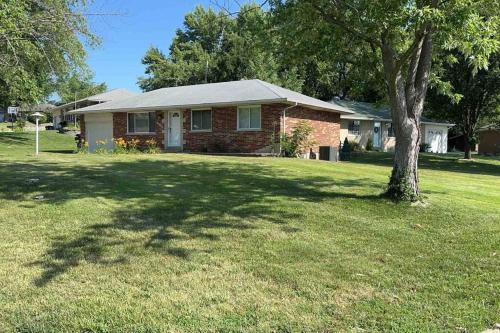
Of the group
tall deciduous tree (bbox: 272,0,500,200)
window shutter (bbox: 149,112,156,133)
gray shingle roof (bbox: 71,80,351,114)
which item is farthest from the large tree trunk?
window shutter (bbox: 149,112,156,133)

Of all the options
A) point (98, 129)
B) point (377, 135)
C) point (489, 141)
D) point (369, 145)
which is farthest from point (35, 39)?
point (489, 141)

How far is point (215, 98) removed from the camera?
80.7ft

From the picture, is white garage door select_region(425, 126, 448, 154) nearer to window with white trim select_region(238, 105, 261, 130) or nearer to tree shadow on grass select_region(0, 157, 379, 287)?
window with white trim select_region(238, 105, 261, 130)

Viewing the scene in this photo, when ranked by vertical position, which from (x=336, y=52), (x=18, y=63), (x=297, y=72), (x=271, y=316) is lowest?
(x=271, y=316)

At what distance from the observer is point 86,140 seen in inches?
1193

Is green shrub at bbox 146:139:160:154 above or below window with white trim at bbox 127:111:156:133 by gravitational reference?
below

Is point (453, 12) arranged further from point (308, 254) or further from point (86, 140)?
point (86, 140)

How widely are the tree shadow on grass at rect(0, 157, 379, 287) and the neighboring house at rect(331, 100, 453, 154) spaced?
23.2 m

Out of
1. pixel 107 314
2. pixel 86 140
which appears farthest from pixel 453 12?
pixel 86 140

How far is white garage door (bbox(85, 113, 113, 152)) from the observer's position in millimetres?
28906

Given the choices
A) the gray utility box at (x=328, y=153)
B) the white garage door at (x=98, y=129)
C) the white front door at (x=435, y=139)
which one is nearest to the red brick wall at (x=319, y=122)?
the gray utility box at (x=328, y=153)

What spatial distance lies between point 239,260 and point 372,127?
114 feet

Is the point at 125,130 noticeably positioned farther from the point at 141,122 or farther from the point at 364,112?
the point at 364,112

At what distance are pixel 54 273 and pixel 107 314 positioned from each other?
3.82 ft
